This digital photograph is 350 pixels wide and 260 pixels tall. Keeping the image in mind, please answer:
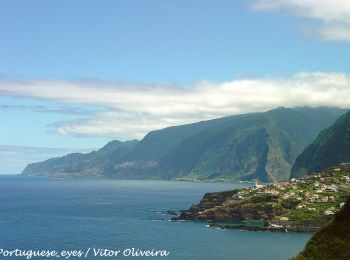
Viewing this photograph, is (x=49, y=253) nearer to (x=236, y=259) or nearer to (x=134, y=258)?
(x=134, y=258)

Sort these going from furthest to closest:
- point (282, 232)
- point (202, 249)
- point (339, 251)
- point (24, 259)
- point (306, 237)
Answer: point (282, 232) → point (306, 237) → point (202, 249) → point (24, 259) → point (339, 251)

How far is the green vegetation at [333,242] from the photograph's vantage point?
6725 cm

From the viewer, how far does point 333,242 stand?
228ft

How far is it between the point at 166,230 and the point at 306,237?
56639mm

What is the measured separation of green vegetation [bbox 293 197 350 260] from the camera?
221ft

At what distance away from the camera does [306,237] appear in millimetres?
176625

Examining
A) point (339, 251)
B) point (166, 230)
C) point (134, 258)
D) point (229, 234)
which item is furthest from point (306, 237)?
point (339, 251)

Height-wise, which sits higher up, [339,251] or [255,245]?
[339,251]

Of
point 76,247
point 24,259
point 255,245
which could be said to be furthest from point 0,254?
point 255,245

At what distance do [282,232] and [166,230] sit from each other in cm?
4718

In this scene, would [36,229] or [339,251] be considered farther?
[36,229]

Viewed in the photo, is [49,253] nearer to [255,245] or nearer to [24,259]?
[24,259]

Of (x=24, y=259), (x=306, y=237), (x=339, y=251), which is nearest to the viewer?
(x=339, y=251)

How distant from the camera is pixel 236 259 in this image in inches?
5625
